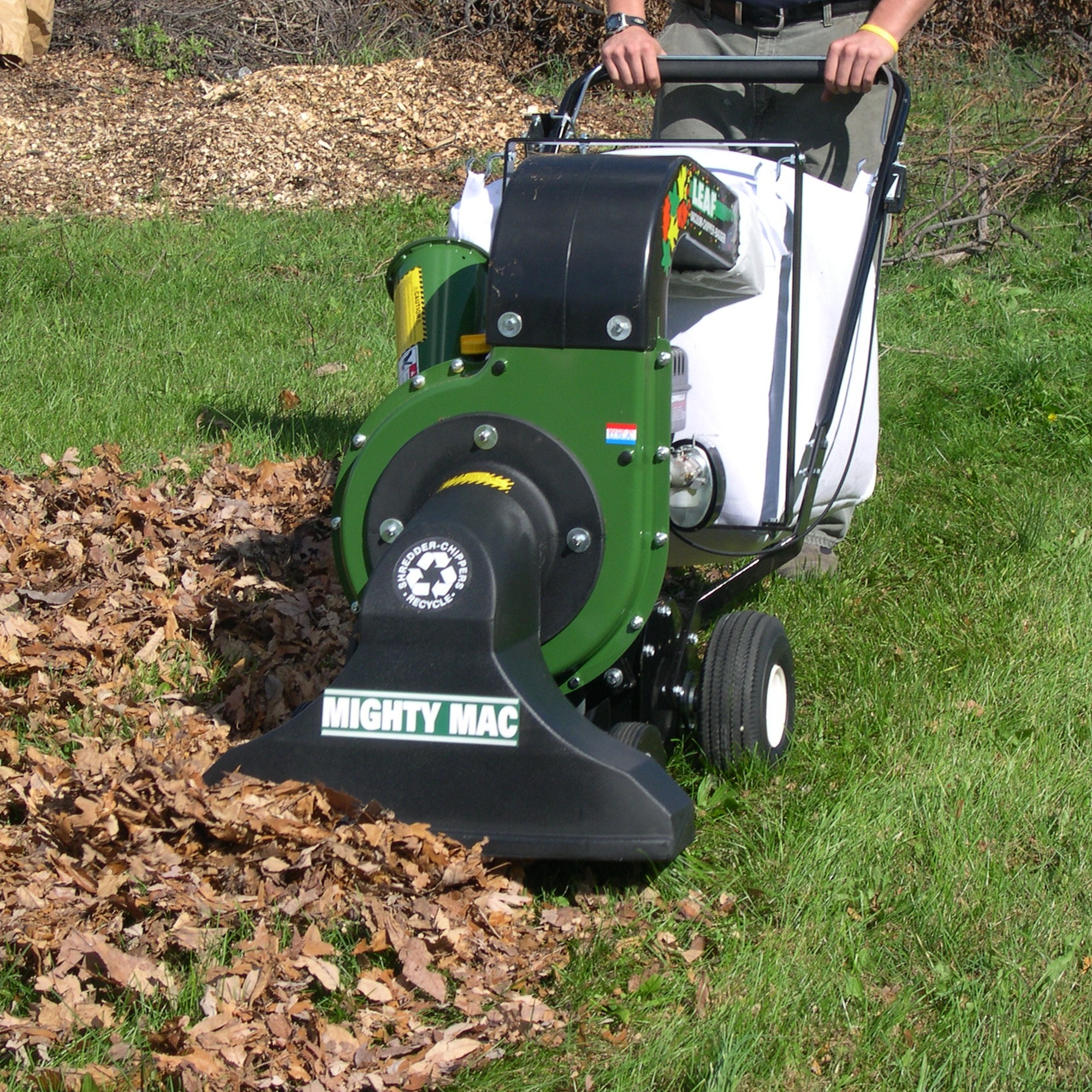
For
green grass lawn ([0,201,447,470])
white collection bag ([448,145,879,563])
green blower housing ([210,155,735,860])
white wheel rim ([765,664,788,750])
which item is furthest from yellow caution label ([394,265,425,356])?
green grass lawn ([0,201,447,470])

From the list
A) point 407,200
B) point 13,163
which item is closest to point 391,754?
point 407,200

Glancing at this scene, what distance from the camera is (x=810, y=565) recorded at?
4.17m

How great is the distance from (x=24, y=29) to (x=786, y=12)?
748cm

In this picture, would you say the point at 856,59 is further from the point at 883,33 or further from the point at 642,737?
the point at 642,737

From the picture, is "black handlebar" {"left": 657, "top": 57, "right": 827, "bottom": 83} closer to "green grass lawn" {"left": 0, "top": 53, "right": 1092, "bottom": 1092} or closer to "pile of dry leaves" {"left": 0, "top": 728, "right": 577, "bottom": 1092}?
"green grass lawn" {"left": 0, "top": 53, "right": 1092, "bottom": 1092}

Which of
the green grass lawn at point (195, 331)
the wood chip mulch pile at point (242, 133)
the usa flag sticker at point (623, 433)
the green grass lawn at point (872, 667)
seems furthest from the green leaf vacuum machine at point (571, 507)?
the wood chip mulch pile at point (242, 133)

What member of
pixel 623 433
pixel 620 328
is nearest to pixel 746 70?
pixel 620 328

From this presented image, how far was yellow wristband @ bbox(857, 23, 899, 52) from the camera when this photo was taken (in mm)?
3318

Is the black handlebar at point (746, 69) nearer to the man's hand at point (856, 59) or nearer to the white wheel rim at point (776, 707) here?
the man's hand at point (856, 59)

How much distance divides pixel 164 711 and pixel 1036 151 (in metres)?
6.51

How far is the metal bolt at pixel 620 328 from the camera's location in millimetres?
2457

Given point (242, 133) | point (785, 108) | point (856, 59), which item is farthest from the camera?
point (242, 133)

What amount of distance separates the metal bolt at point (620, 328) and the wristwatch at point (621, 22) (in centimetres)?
143

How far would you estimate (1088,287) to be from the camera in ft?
22.3
